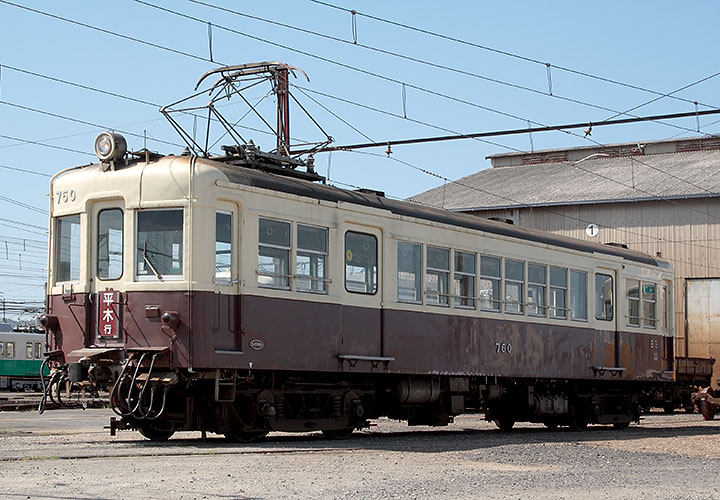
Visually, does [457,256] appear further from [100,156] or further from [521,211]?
[521,211]

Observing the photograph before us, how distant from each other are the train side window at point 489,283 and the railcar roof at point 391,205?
529 millimetres

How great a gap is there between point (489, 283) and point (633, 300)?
5547 millimetres

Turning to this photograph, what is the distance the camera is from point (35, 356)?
55281 millimetres

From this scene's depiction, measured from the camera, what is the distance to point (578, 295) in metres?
21.3

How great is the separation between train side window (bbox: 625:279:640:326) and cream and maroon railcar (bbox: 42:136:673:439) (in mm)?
4565

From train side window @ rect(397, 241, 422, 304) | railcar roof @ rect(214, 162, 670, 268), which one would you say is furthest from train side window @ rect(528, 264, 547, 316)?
train side window @ rect(397, 241, 422, 304)

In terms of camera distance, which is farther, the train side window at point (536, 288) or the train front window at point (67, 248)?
the train side window at point (536, 288)

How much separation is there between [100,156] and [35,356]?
1687 inches

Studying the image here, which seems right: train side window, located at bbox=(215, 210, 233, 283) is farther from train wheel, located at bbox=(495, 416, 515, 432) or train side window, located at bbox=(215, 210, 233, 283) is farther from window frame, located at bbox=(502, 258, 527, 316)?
train wheel, located at bbox=(495, 416, 515, 432)

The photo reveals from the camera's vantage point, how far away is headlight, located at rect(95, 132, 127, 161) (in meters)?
14.8

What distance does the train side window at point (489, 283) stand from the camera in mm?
18625

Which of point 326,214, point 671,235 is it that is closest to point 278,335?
point 326,214

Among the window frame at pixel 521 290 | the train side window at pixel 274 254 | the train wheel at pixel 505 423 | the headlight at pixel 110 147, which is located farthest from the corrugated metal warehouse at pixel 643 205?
the headlight at pixel 110 147

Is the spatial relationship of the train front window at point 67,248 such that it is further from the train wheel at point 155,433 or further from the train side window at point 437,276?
the train side window at point 437,276
